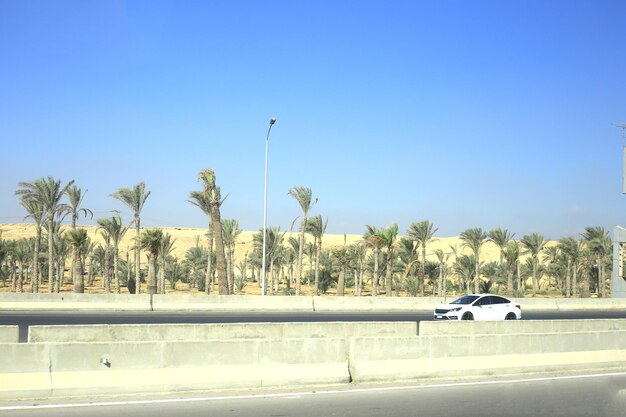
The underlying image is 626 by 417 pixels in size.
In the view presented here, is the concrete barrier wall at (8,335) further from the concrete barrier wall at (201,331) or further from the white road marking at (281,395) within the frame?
the white road marking at (281,395)

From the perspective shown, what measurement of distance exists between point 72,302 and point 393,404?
26.8 metres

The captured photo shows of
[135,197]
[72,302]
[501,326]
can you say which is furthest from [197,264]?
[501,326]

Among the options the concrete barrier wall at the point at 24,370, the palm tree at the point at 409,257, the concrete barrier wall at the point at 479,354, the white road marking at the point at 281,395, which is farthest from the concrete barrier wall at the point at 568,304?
the concrete barrier wall at the point at 24,370

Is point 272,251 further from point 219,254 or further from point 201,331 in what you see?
point 201,331

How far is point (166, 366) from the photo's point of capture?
11242mm

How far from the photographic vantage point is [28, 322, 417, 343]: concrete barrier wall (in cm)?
1392

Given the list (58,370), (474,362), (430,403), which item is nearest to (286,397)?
(430,403)

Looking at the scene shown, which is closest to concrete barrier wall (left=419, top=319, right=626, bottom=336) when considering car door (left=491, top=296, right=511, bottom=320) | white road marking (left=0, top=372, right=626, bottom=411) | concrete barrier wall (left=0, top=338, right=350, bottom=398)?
white road marking (left=0, top=372, right=626, bottom=411)

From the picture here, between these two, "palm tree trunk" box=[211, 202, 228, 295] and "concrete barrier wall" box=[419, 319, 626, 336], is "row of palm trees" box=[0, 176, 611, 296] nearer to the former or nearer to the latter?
"palm tree trunk" box=[211, 202, 228, 295]

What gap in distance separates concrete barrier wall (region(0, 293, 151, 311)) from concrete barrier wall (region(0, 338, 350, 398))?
79.5 ft

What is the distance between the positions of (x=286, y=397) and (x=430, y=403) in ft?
7.73

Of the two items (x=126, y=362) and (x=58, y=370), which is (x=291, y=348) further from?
(x=58, y=370)

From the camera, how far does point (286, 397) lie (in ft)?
36.7

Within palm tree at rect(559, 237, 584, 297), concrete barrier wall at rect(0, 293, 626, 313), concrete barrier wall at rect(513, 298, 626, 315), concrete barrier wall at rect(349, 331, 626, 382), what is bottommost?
concrete barrier wall at rect(513, 298, 626, 315)
